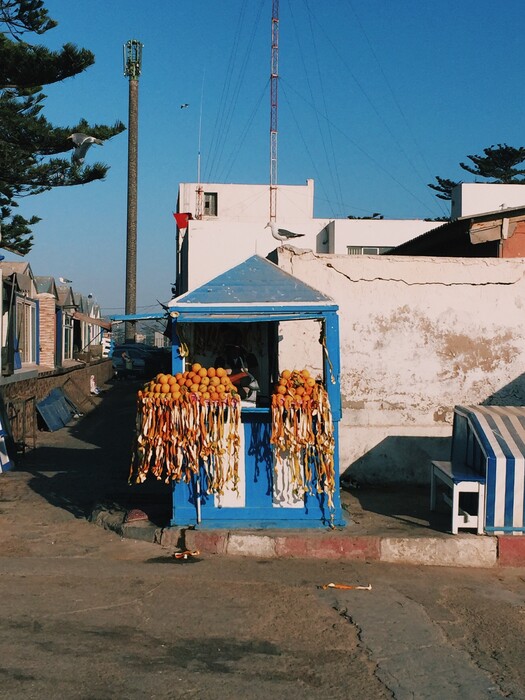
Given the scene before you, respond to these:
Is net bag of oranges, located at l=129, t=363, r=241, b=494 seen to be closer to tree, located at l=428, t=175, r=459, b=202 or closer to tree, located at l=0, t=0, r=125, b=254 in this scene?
tree, located at l=0, t=0, r=125, b=254

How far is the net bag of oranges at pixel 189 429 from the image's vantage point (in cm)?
682

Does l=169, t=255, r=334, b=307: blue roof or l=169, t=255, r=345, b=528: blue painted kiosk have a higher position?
l=169, t=255, r=334, b=307: blue roof

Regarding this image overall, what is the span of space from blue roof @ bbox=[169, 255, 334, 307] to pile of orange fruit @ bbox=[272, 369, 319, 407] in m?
0.73

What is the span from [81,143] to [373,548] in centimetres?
1354

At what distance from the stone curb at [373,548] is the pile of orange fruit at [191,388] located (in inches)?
51.2

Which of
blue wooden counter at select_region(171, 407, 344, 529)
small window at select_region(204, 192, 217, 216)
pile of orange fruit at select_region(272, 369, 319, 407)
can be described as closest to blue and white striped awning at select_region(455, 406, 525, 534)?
blue wooden counter at select_region(171, 407, 344, 529)

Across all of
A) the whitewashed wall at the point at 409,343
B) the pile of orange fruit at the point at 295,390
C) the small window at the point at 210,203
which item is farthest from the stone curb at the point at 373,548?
the small window at the point at 210,203

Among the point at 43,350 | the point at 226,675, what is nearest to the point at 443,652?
the point at 226,675

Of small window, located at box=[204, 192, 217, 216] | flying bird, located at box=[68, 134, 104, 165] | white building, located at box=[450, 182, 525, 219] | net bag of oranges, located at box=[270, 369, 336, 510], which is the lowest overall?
net bag of oranges, located at box=[270, 369, 336, 510]

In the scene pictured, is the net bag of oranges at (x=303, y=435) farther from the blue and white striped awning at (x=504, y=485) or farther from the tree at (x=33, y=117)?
the tree at (x=33, y=117)

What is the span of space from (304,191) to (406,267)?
125ft

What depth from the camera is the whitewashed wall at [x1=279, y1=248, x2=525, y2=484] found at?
377 inches

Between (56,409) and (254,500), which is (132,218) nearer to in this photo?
(56,409)

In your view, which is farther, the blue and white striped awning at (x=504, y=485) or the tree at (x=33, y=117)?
the tree at (x=33, y=117)
